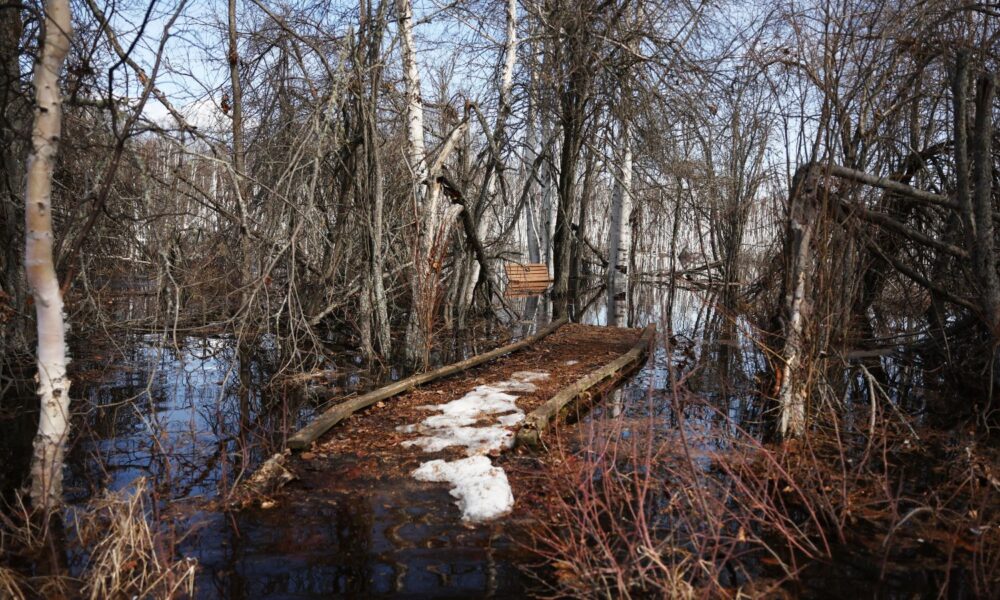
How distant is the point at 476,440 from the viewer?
552 cm

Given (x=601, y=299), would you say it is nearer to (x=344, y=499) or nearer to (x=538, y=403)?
(x=538, y=403)

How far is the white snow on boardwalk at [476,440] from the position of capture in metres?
4.45

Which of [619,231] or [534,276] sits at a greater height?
[619,231]

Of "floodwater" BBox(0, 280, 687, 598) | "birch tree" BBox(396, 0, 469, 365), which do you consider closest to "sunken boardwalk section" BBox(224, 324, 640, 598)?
"floodwater" BBox(0, 280, 687, 598)

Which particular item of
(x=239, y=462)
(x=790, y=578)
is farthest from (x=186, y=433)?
(x=790, y=578)

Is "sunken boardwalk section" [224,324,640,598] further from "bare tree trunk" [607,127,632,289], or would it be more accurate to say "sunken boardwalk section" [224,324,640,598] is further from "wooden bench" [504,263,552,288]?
"wooden bench" [504,263,552,288]

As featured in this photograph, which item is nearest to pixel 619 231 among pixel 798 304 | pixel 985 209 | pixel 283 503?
pixel 985 209

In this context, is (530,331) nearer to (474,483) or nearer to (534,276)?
(534,276)

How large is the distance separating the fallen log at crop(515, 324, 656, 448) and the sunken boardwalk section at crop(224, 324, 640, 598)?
21 centimetres

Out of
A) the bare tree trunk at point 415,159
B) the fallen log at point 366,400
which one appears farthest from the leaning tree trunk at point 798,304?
the bare tree trunk at point 415,159

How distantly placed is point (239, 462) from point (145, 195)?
7.65 feet

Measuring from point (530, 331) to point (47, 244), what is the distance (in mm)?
9442

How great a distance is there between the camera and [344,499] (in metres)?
4.51

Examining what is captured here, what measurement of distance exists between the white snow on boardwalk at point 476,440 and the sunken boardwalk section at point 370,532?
82mm
